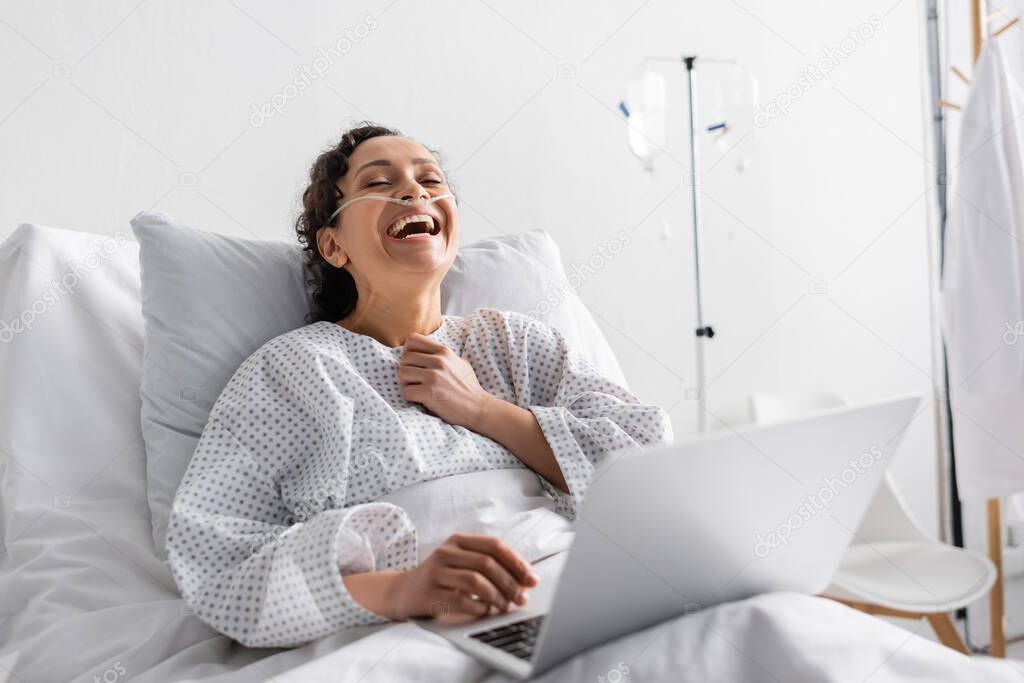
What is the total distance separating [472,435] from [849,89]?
2.03m

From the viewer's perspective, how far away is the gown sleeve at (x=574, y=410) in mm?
1258

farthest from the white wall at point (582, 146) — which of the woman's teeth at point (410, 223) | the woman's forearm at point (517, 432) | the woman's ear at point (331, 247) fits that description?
the woman's forearm at point (517, 432)

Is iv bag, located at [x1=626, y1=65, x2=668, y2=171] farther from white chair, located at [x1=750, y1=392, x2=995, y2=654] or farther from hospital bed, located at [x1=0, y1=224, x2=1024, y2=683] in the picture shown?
white chair, located at [x1=750, y1=392, x2=995, y2=654]

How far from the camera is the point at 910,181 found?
9.31 feet

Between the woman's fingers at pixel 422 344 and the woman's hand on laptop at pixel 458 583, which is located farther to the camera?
the woman's fingers at pixel 422 344

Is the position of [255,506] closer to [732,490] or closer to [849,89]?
[732,490]

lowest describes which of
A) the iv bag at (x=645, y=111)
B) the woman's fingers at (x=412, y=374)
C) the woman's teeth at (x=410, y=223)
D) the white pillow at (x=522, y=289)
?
the woman's fingers at (x=412, y=374)

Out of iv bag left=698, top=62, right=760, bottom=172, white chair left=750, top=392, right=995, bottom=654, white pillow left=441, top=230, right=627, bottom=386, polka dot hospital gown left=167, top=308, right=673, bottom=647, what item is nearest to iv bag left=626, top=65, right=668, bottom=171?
iv bag left=698, top=62, right=760, bottom=172

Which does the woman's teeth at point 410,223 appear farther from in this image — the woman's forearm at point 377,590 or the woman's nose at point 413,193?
the woman's forearm at point 377,590

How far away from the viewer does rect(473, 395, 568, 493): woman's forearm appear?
1.28m

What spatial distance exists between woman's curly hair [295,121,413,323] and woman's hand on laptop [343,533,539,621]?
0.61 m

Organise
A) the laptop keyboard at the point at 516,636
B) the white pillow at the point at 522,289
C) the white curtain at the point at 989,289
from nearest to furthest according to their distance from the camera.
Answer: the laptop keyboard at the point at 516,636 < the white pillow at the point at 522,289 < the white curtain at the point at 989,289

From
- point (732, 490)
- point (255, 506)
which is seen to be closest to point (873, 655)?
point (732, 490)

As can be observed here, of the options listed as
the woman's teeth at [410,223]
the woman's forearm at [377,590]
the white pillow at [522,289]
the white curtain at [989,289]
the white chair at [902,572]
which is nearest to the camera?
the woman's forearm at [377,590]
